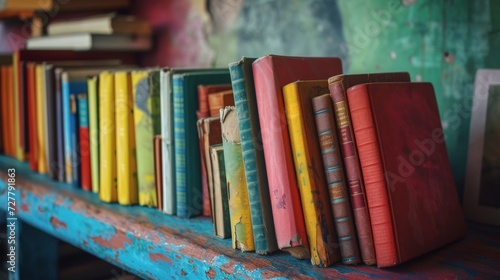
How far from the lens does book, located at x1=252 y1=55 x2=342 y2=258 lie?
0.74 m

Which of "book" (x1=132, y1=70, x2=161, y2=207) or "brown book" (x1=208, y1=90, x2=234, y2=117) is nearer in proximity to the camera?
"brown book" (x1=208, y1=90, x2=234, y2=117)

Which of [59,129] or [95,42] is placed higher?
[95,42]

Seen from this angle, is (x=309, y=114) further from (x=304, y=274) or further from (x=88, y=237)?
(x=88, y=237)

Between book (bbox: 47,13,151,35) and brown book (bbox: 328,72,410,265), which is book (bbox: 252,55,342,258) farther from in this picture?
book (bbox: 47,13,151,35)

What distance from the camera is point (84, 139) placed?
118 cm

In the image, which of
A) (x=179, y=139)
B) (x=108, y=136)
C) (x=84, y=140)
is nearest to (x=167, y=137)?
(x=179, y=139)

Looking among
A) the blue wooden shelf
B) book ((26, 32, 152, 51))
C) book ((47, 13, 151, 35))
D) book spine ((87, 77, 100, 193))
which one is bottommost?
the blue wooden shelf

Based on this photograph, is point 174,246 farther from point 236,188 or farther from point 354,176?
point 354,176

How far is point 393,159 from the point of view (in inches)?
28.5

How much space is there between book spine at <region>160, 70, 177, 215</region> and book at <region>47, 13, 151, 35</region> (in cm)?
64

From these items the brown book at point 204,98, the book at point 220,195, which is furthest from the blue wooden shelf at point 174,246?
the brown book at point 204,98

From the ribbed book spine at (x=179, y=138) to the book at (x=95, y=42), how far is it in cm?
66

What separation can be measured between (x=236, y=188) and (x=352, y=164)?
0.19 metres

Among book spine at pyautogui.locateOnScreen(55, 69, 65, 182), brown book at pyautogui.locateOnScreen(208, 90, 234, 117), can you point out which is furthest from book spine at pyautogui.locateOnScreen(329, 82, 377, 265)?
book spine at pyautogui.locateOnScreen(55, 69, 65, 182)
